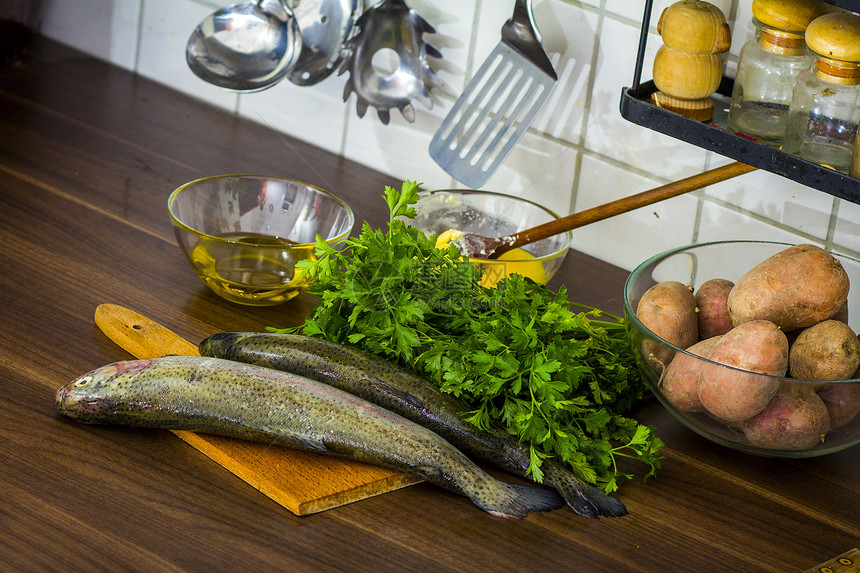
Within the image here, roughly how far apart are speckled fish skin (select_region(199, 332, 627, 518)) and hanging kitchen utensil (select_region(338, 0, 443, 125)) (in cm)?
64

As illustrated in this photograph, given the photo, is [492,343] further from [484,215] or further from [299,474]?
[484,215]

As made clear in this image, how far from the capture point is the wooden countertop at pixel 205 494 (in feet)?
2.68

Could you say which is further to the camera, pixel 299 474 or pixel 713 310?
pixel 713 310

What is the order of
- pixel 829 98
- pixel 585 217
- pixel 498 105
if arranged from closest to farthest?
pixel 829 98
pixel 585 217
pixel 498 105

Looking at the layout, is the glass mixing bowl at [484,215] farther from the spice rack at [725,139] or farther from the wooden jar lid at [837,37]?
the wooden jar lid at [837,37]

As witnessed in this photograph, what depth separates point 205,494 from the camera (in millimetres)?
876

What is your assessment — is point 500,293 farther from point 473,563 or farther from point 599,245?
point 599,245

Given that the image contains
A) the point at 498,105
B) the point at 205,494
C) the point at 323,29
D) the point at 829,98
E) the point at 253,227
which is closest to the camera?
the point at 205,494

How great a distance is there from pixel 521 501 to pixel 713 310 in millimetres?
317

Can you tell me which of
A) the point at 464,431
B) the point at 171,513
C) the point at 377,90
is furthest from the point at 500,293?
the point at 377,90

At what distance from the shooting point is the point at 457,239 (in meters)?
1.24

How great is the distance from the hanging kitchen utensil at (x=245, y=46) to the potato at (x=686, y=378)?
2.79 feet

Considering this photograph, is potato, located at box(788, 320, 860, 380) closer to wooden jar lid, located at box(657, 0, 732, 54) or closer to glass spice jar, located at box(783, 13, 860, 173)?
glass spice jar, located at box(783, 13, 860, 173)

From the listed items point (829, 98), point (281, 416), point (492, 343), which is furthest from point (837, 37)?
point (281, 416)
